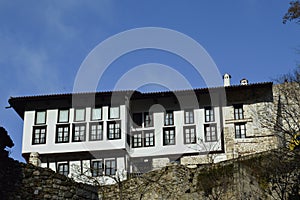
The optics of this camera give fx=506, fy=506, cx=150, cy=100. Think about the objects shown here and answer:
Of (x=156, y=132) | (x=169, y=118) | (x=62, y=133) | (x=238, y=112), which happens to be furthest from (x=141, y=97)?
(x=238, y=112)

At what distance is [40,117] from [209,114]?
12.6 m

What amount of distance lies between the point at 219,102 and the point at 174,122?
3675 mm

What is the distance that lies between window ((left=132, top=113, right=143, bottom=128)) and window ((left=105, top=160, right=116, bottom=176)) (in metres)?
3.54

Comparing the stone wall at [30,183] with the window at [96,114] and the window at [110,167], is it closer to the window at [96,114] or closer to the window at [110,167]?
the window at [110,167]

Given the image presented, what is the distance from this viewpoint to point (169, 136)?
3706 centimetres

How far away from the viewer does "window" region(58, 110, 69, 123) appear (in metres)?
37.4

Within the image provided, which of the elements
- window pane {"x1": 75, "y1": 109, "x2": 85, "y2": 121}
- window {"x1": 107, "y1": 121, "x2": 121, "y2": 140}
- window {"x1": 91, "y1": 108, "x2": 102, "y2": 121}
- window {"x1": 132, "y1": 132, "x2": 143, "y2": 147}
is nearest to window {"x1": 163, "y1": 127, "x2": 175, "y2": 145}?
window {"x1": 132, "y1": 132, "x2": 143, "y2": 147}

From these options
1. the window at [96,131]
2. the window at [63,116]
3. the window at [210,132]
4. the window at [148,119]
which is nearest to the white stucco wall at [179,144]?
the window at [210,132]

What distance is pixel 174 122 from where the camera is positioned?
3759 cm

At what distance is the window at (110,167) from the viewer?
3431 cm

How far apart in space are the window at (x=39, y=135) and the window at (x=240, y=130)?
13957mm

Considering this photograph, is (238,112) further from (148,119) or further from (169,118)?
(148,119)

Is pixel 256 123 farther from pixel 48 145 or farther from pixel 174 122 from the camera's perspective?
pixel 48 145

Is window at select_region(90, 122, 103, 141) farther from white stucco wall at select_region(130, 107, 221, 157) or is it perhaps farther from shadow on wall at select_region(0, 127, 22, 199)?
shadow on wall at select_region(0, 127, 22, 199)
